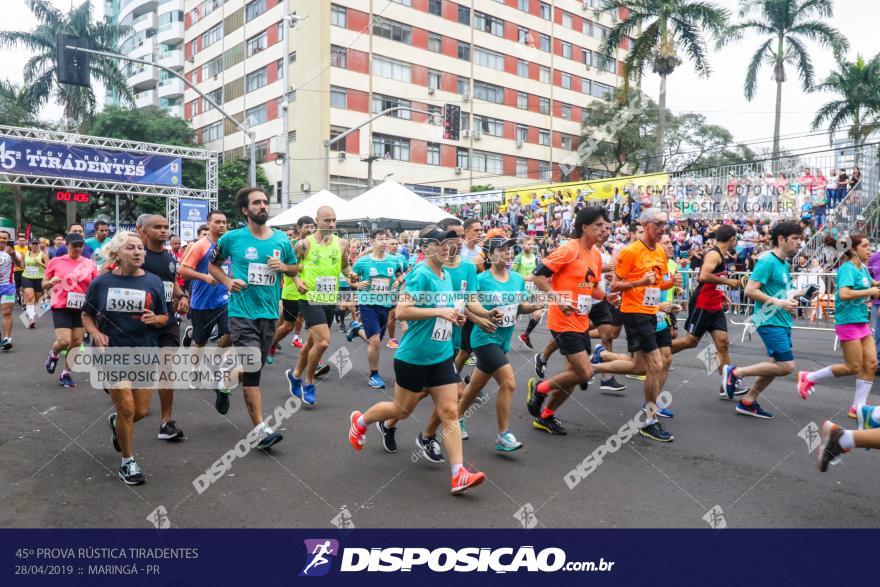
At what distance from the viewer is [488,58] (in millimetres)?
49531

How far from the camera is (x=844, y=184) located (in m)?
17.6

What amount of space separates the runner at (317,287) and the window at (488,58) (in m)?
43.7

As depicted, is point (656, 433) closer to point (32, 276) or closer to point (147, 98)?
point (32, 276)

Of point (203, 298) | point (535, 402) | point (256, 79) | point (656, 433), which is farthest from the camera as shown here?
point (256, 79)

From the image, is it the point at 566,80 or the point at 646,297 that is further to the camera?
the point at 566,80

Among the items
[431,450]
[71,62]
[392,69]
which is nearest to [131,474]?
[431,450]

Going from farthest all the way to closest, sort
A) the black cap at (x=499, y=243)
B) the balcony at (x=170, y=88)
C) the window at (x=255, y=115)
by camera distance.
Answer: the balcony at (x=170, y=88) < the window at (x=255, y=115) < the black cap at (x=499, y=243)

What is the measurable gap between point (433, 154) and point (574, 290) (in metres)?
41.6

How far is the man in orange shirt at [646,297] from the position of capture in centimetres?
619

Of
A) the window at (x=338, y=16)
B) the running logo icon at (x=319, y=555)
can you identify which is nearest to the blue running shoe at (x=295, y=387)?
the running logo icon at (x=319, y=555)

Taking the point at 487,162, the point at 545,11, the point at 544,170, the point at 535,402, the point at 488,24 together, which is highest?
the point at 545,11

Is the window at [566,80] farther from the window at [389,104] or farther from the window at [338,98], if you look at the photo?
the window at [338,98]

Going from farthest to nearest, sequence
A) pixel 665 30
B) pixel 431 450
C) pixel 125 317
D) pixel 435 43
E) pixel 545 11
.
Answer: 1. pixel 545 11
2. pixel 435 43
3. pixel 665 30
4. pixel 431 450
5. pixel 125 317

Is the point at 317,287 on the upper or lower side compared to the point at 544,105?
lower
